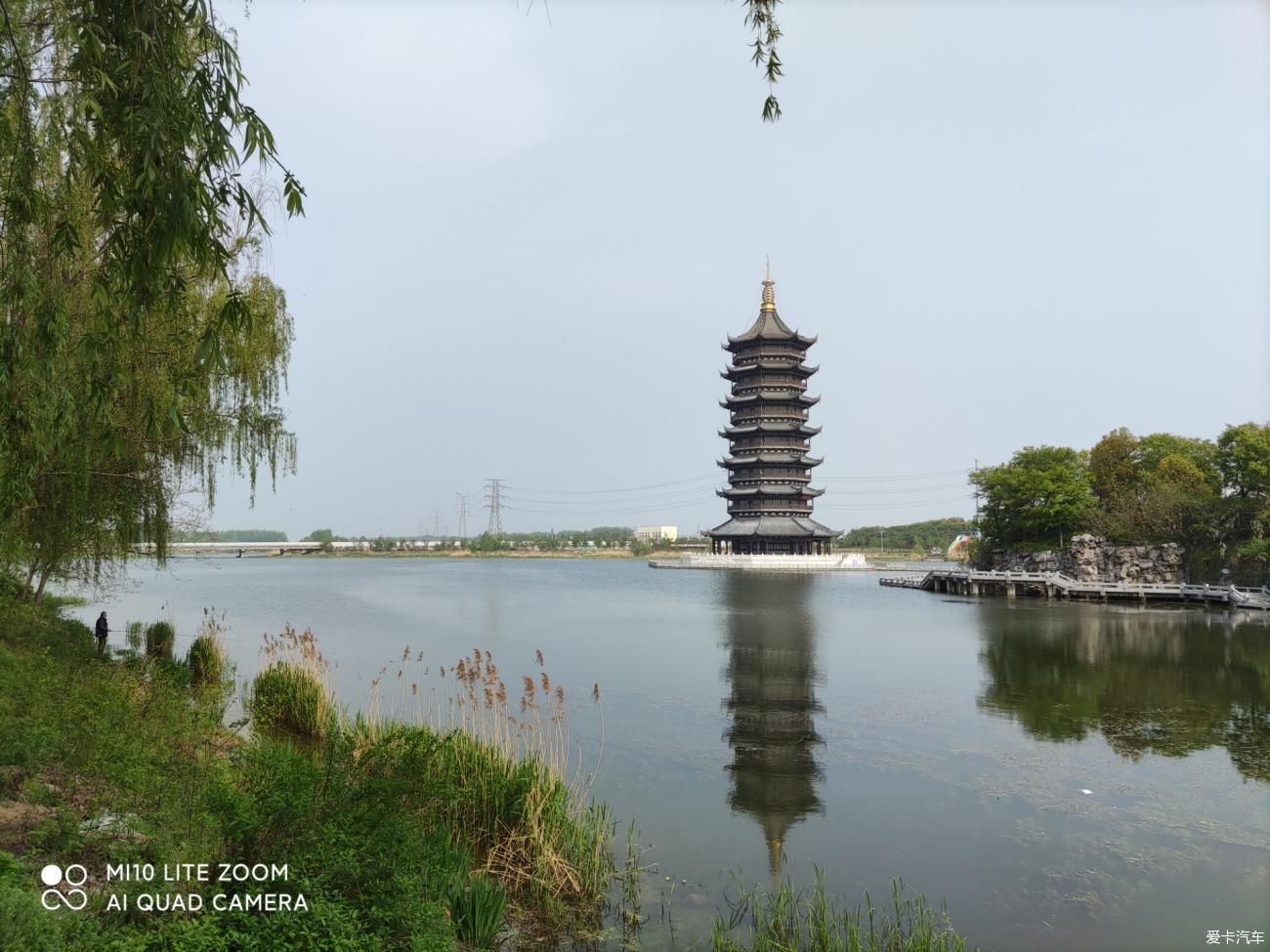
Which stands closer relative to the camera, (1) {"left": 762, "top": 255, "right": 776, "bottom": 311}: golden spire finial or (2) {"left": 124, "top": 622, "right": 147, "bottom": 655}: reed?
(2) {"left": 124, "top": 622, "right": 147, "bottom": 655}: reed

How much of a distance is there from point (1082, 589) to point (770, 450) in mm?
32732

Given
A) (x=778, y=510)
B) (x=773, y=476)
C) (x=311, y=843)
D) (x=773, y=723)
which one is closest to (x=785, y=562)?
(x=778, y=510)

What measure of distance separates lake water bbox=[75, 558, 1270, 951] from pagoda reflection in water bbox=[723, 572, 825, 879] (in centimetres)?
5

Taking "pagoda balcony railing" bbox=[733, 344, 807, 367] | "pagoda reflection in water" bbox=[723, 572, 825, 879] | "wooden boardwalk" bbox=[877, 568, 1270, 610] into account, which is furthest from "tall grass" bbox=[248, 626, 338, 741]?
"pagoda balcony railing" bbox=[733, 344, 807, 367]

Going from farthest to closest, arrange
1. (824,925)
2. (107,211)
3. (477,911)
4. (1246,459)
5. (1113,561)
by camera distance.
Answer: (1113,561)
(1246,459)
(824,925)
(477,911)
(107,211)

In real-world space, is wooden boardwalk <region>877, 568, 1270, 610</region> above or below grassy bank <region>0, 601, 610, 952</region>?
below

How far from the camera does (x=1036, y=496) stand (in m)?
47.6

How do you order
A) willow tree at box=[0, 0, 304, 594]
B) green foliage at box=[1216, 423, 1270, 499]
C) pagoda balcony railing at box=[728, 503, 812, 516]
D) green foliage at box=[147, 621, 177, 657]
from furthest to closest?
pagoda balcony railing at box=[728, 503, 812, 516] → green foliage at box=[1216, 423, 1270, 499] → green foliage at box=[147, 621, 177, 657] → willow tree at box=[0, 0, 304, 594]

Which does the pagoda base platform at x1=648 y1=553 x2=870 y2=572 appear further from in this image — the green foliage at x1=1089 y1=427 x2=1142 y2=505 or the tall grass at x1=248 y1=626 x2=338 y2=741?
the tall grass at x1=248 y1=626 x2=338 y2=741

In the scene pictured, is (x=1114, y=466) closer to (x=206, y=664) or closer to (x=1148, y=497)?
(x=1148, y=497)

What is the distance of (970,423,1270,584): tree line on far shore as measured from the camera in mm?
36719

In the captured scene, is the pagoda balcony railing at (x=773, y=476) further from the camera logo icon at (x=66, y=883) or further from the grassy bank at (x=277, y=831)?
the camera logo icon at (x=66, y=883)

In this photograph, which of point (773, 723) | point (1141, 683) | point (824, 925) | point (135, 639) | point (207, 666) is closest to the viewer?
point (824, 925)

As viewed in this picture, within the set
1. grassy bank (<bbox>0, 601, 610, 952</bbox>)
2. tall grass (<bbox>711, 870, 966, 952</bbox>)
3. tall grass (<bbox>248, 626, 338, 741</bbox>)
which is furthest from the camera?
tall grass (<bbox>248, 626, 338, 741</bbox>)
